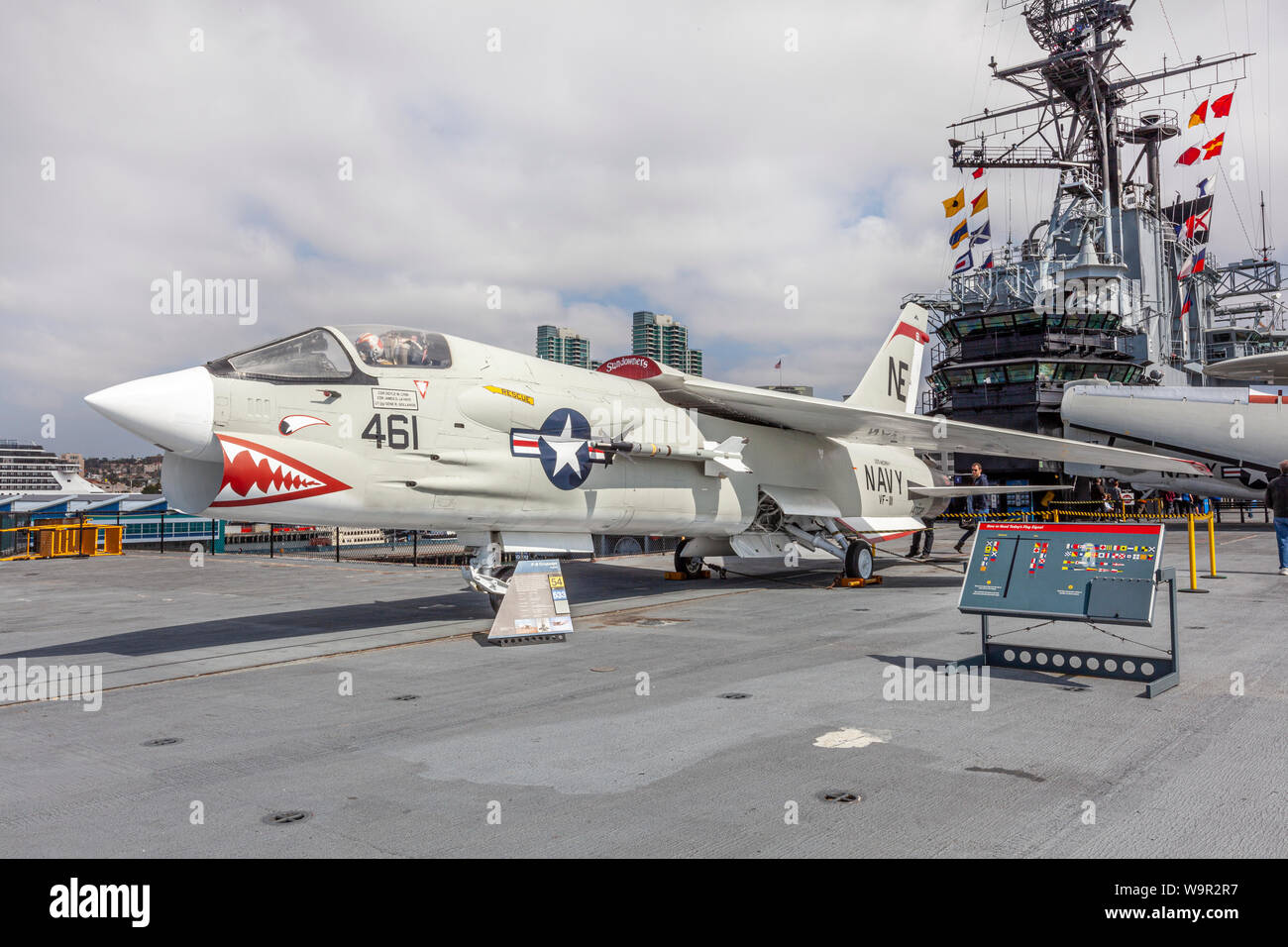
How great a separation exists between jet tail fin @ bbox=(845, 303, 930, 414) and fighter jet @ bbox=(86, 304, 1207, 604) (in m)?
1.88

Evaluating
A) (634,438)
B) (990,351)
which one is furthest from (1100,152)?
(634,438)

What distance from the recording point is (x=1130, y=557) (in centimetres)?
659

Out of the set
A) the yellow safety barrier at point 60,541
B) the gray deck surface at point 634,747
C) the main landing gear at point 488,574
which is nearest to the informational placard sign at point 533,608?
the gray deck surface at point 634,747

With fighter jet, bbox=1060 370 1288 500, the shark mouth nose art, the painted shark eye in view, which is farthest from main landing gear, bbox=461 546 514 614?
fighter jet, bbox=1060 370 1288 500

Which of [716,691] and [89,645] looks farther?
[89,645]

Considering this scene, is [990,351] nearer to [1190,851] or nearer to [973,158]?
[973,158]

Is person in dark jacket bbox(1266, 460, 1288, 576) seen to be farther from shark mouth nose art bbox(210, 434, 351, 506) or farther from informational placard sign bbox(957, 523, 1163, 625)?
shark mouth nose art bbox(210, 434, 351, 506)

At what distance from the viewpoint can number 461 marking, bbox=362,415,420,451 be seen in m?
9.05

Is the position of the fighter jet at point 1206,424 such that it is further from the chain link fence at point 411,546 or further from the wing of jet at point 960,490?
the chain link fence at point 411,546

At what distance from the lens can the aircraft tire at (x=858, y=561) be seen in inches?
589

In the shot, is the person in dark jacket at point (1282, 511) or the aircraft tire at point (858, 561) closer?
the person in dark jacket at point (1282, 511)

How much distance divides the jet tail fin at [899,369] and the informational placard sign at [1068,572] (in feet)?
34.7

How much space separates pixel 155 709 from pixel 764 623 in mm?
6913

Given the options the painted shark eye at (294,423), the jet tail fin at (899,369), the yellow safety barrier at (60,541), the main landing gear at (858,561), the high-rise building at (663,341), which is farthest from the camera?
the high-rise building at (663,341)
